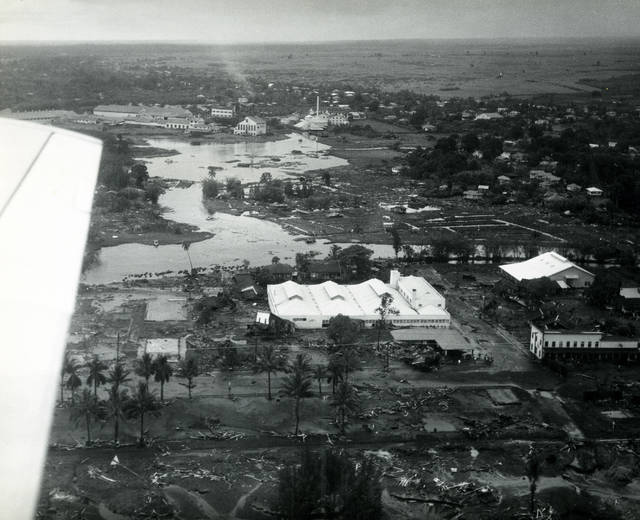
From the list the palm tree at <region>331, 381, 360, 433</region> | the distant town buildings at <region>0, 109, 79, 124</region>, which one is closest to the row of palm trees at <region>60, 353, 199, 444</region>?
the palm tree at <region>331, 381, 360, 433</region>

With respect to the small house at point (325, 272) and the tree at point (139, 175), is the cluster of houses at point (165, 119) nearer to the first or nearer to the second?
the tree at point (139, 175)

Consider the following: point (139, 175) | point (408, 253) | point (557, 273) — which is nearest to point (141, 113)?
point (139, 175)

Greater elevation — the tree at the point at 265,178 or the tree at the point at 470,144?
the tree at the point at 470,144

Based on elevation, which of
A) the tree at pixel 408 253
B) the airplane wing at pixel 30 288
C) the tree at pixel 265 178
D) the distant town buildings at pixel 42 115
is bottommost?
the tree at pixel 408 253

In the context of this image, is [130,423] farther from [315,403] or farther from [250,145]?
[250,145]

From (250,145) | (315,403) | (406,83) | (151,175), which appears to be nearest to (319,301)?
(315,403)

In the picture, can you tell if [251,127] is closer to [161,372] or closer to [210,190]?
[210,190]

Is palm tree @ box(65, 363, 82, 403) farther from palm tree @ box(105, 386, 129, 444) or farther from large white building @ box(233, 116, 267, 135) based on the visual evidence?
large white building @ box(233, 116, 267, 135)

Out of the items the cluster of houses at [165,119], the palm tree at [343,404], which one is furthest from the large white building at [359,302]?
the cluster of houses at [165,119]
